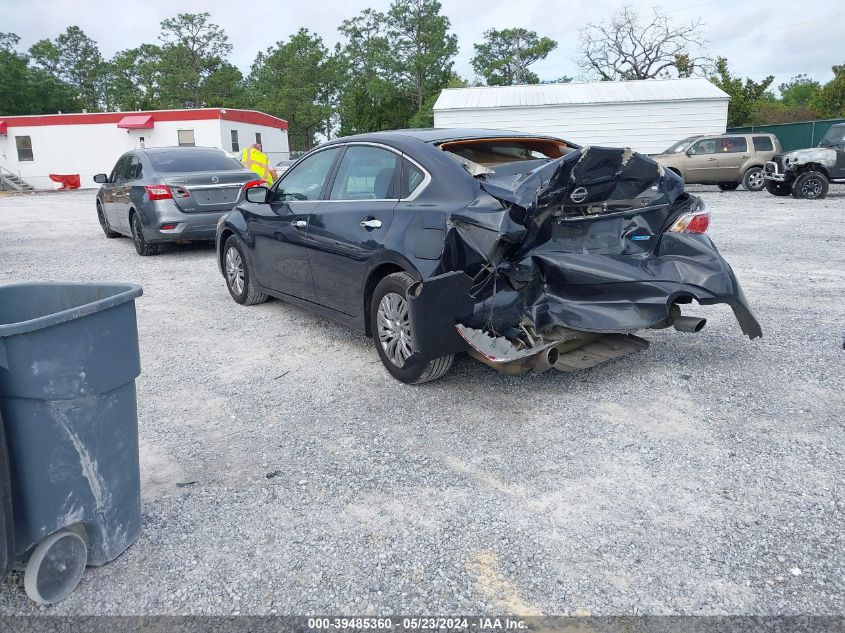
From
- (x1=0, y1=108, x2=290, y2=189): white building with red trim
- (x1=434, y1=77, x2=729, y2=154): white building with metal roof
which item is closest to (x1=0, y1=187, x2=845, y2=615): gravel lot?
(x1=434, y1=77, x2=729, y2=154): white building with metal roof

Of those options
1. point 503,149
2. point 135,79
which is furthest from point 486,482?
point 135,79

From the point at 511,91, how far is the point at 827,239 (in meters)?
19.7

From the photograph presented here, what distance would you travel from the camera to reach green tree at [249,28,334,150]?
202 feet

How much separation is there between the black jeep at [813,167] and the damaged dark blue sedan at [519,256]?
591 inches

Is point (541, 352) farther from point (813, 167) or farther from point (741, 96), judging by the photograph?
point (741, 96)

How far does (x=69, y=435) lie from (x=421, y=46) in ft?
183

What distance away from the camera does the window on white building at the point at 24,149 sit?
36719 millimetres

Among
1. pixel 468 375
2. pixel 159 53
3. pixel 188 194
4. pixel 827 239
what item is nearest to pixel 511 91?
pixel 827 239

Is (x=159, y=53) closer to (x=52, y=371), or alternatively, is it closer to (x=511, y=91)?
(x=511, y=91)

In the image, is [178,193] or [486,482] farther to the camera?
[178,193]

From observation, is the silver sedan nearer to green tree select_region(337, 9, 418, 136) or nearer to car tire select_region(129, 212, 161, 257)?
car tire select_region(129, 212, 161, 257)

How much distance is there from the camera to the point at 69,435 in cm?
256

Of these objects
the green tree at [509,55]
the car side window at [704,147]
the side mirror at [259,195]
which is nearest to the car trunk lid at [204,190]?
the side mirror at [259,195]

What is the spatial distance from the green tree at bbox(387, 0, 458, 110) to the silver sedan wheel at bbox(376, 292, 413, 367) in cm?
4867
